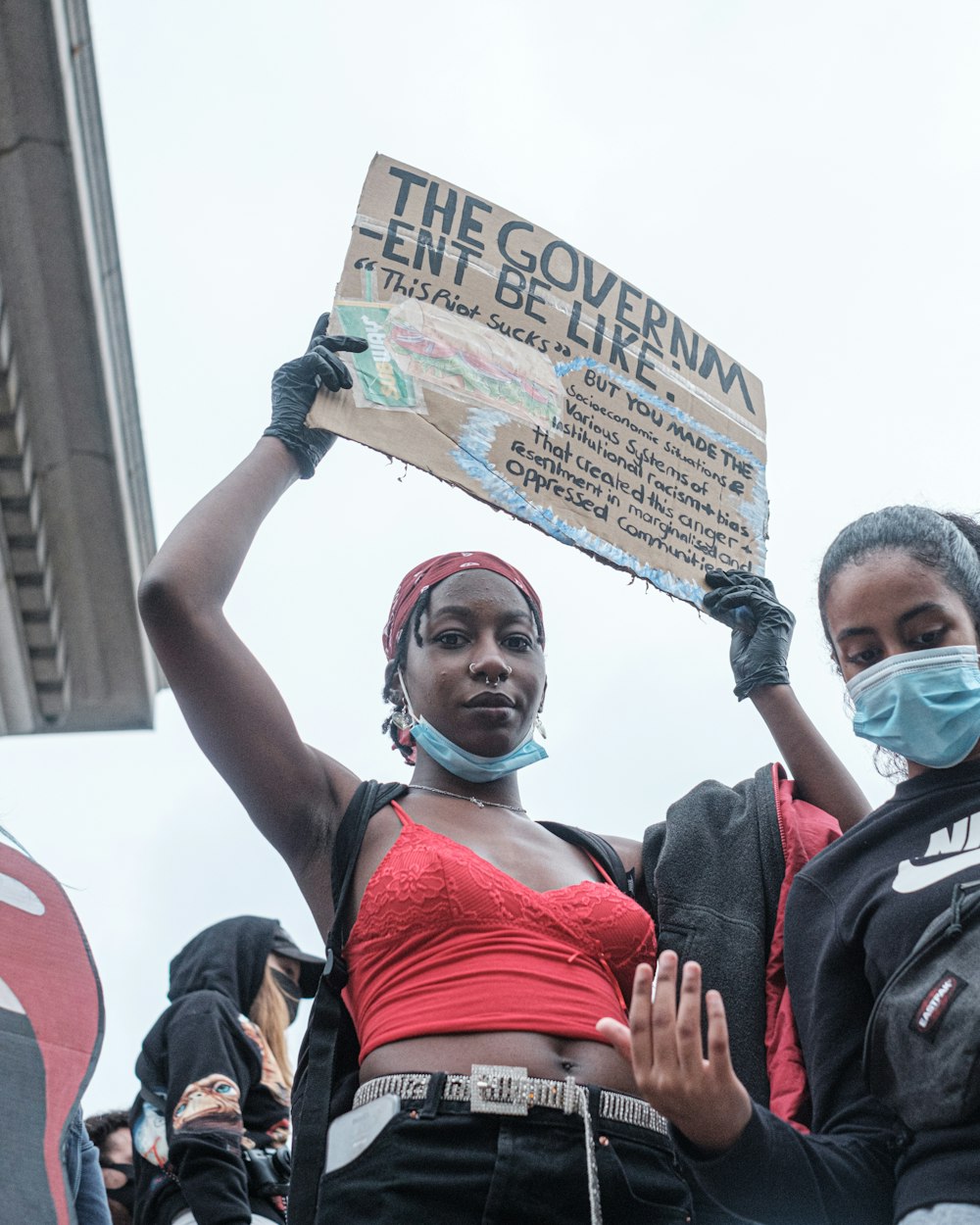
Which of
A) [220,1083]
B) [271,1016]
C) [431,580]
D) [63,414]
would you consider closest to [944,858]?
Answer: [431,580]

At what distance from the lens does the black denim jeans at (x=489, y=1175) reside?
84.1 inches

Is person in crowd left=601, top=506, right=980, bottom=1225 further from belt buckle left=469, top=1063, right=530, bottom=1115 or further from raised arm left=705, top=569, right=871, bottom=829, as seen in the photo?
belt buckle left=469, top=1063, right=530, bottom=1115

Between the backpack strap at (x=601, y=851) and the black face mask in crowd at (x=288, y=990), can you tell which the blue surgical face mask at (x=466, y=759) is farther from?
the black face mask in crowd at (x=288, y=990)

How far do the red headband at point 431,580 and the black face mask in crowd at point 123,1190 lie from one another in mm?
2922

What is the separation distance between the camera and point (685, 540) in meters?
3.57

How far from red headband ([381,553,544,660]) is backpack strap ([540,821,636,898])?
0.57m

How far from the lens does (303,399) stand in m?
3.12

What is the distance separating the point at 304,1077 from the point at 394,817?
0.58 metres

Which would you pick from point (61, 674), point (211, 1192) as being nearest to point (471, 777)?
point (211, 1192)

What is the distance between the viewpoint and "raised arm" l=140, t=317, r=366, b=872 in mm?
2654

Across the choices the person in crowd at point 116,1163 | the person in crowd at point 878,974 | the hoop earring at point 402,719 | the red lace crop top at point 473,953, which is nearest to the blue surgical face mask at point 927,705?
the person in crowd at point 878,974

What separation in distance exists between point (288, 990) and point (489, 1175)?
2848 mm

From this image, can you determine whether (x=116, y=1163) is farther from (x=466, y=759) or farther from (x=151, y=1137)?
(x=466, y=759)

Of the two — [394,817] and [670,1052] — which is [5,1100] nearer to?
[394,817]
